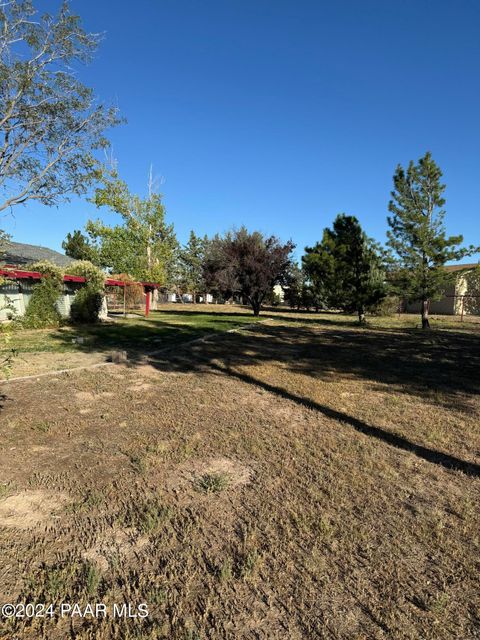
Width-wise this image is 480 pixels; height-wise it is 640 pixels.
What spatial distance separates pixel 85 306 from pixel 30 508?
643 inches

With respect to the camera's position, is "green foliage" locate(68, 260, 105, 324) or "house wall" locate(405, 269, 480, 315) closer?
"green foliage" locate(68, 260, 105, 324)

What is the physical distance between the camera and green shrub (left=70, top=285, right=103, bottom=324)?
58.5 ft

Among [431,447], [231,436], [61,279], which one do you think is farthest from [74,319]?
[431,447]

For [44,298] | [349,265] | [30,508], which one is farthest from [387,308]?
[30,508]

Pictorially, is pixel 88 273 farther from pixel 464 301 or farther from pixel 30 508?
pixel 464 301

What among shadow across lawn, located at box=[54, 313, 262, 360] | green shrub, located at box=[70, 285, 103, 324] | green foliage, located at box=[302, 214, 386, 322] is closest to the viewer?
shadow across lawn, located at box=[54, 313, 262, 360]

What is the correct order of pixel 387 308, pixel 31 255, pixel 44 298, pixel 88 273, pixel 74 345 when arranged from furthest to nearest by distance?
pixel 387 308 → pixel 31 255 → pixel 88 273 → pixel 44 298 → pixel 74 345

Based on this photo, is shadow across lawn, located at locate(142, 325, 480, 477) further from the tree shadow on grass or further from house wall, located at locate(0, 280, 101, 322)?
house wall, located at locate(0, 280, 101, 322)

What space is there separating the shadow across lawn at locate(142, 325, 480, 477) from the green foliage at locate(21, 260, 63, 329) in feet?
26.6

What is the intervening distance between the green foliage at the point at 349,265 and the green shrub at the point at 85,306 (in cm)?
1217

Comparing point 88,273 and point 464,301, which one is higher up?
point 88,273

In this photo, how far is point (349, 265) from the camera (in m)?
20.2

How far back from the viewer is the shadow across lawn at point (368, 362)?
5.14m

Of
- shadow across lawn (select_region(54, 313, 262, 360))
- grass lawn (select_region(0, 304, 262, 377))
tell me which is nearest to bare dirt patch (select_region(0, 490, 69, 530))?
grass lawn (select_region(0, 304, 262, 377))
